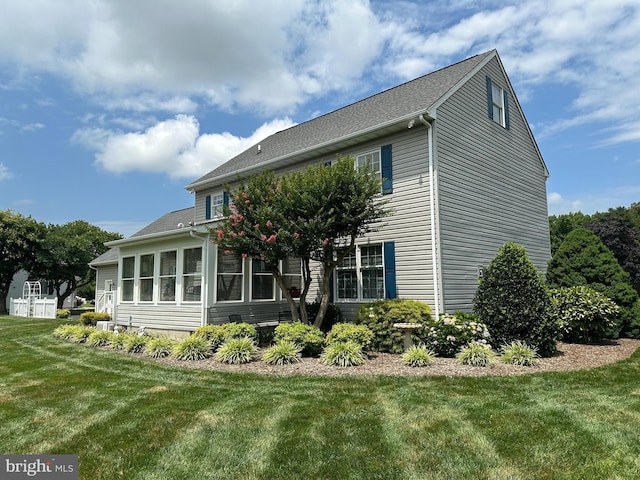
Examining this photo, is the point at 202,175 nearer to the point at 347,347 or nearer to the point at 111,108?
the point at 111,108

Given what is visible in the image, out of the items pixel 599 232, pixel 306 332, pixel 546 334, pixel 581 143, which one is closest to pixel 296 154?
pixel 306 332

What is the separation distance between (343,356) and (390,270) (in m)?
3.35

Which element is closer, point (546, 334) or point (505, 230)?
point (546, 334)

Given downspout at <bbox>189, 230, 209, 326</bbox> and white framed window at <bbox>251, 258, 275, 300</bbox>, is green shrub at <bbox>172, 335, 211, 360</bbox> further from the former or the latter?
white framed window at <bbox>251, 258, 275, 300</bbox>

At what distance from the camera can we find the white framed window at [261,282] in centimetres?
1128

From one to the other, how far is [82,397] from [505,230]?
1122 cm

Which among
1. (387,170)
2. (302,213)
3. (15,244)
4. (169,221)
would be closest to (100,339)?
(302,213)

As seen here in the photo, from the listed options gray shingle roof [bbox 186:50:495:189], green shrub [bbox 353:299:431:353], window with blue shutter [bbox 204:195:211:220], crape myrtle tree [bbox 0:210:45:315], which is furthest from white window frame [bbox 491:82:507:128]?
crape myrtle tree [bbox 0:210:45:315]

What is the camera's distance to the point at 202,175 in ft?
55.6

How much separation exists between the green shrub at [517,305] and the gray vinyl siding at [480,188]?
3.74ft

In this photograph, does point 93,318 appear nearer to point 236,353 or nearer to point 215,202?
point 215,202

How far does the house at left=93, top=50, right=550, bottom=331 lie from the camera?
9773 mm

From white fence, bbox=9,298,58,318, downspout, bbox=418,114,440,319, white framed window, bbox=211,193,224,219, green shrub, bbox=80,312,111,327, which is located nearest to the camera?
downspout, bbox=418,114,440,319

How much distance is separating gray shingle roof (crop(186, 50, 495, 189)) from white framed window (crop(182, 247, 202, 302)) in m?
3.97
